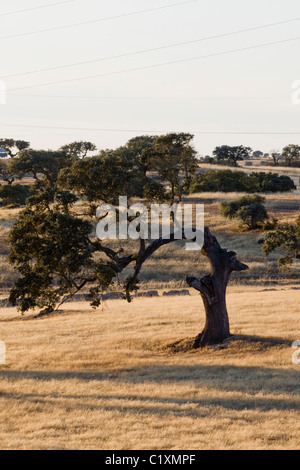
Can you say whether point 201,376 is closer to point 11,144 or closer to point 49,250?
point 49,250

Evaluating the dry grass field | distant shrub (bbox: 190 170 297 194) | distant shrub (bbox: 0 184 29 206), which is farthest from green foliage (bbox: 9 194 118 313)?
distant shrub (bbox: 190 170 297 194)

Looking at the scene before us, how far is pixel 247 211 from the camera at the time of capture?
72812mm

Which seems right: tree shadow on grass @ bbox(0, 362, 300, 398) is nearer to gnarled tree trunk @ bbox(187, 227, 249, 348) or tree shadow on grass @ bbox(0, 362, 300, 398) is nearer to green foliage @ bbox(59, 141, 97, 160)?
gnarled tree trunk @ bbox(187, 227, 249, 348)

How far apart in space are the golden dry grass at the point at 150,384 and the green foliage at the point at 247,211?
34.4m

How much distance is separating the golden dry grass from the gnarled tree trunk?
0.95 meters

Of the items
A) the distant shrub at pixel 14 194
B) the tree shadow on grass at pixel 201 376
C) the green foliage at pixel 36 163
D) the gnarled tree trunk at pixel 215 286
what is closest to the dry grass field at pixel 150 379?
the tree shadow on grass at pixel 201 376

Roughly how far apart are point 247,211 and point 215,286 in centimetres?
4675

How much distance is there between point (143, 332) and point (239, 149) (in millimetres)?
141704

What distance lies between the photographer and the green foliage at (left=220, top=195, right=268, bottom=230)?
72562 millimetres

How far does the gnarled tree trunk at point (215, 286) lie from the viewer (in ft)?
89.2

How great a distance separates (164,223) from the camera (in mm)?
74000

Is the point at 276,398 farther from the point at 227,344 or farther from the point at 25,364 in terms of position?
the point at 25,364
